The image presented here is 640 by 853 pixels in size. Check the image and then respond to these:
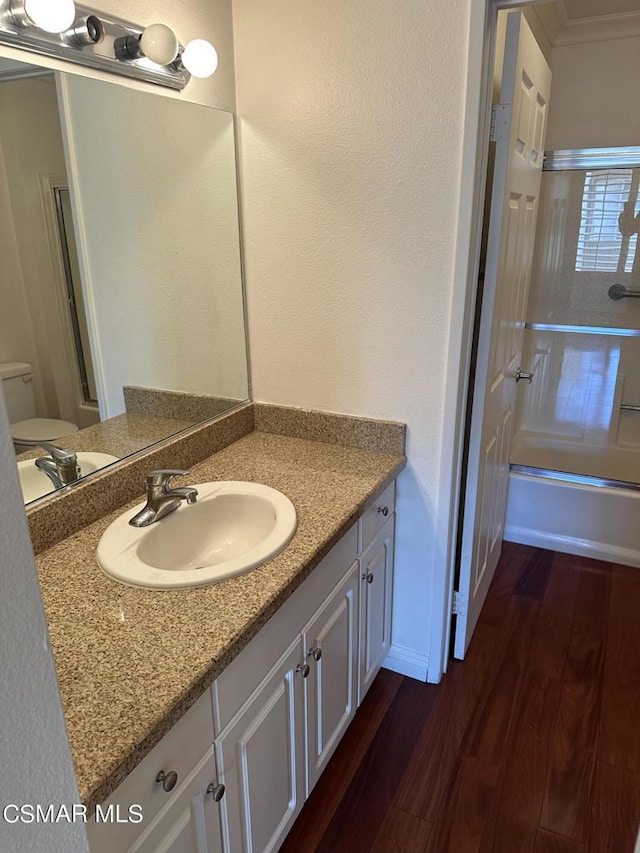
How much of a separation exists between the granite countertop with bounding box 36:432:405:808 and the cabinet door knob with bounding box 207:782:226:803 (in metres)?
0.24

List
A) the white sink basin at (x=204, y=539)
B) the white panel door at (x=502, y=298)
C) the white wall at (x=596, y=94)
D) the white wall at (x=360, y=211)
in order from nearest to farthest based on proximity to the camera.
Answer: the white sink basin at (x=204, y=539) < the white wall at (x=360, y=211) < the white panel door at (x=502, y=298) < the white wall at (x=596, y=94)

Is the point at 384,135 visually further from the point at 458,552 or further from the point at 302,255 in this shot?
the point at 458,552

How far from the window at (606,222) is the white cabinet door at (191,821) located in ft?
9.77

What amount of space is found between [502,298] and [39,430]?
56.9 inches

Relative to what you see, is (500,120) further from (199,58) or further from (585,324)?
(585,324)

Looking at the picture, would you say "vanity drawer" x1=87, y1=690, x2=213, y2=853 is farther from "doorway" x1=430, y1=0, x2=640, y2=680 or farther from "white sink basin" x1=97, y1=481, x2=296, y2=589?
"doorway" x1=430, y1=0, x2=640, y2=680

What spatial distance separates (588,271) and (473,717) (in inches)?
91.3

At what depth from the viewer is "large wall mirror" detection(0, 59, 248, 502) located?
4.09ft

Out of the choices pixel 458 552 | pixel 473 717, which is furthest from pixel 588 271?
pixel 473 717

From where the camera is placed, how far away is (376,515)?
5.65ft

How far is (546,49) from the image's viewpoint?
2.69 metres

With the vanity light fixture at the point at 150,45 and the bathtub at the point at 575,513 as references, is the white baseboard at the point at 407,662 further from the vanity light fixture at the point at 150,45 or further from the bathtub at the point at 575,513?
the vanity light fixture at the point at 150,45

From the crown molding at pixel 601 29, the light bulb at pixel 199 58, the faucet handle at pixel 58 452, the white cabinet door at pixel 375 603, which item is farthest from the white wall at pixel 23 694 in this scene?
the crown molding at pixel 601 29

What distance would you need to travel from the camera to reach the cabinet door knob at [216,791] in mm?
1058
